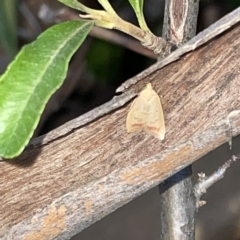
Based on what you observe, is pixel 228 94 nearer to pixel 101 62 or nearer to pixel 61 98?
pixel 101 62

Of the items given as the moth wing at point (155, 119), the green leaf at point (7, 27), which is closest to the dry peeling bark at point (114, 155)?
the moth wing at point (155, 119)

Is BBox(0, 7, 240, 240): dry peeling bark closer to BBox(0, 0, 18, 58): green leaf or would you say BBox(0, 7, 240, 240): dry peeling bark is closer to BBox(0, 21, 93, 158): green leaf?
BBox(0, 21, 93, 158): green leaf

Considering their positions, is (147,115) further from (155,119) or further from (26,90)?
(26,90)

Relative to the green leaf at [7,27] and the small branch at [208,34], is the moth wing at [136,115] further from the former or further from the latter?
the green leaf at [7,27]

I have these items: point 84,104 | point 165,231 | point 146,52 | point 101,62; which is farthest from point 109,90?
point 165,231

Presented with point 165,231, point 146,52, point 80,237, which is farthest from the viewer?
point 80,237

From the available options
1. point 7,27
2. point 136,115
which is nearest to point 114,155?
point 136,115
